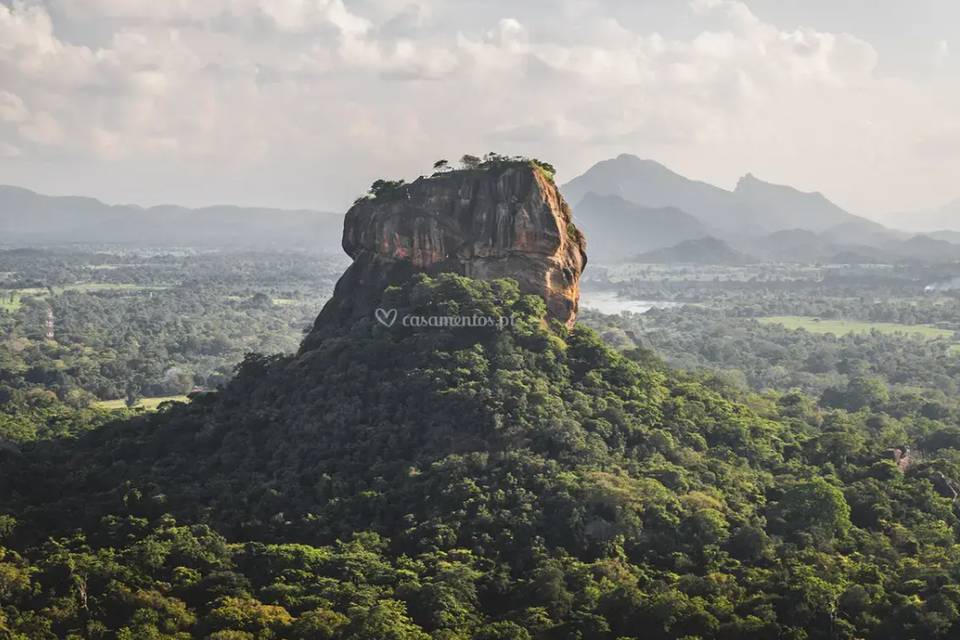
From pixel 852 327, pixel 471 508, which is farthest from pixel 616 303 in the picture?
pixel 471 508

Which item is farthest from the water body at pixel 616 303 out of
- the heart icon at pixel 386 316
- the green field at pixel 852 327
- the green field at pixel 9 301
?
the heart icon at pixel 386 316

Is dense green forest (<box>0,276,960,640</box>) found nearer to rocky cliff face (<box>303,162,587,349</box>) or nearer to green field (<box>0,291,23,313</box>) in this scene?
rocky cliff face (<box>303,162,587,349</box>)

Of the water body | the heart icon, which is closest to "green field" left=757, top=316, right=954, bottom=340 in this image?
the water body

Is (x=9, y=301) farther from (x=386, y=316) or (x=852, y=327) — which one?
(x=852, y=327)

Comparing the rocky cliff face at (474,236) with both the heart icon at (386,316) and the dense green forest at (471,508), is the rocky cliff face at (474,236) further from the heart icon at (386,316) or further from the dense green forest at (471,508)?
the dense green forest at (471,508)

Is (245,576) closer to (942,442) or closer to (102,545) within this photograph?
(102,545)
